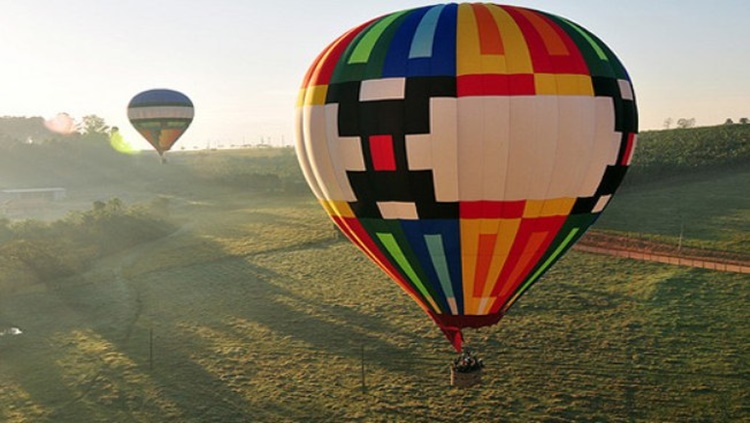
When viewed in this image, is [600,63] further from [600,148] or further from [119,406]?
[119,406]

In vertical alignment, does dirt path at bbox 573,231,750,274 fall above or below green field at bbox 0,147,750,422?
above

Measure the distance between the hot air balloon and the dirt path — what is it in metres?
34.2

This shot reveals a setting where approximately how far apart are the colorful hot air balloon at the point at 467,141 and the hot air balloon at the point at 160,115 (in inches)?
1559

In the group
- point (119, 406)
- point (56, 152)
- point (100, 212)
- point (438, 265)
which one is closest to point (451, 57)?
point (438, 265)

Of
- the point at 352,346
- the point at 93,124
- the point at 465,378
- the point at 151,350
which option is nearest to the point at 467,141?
the point at 465,378

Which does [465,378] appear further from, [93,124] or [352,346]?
[93,124]

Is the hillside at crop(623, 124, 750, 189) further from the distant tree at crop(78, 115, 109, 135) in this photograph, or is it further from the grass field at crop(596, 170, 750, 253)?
the distant tree at crop(78, 115, 109, 135)

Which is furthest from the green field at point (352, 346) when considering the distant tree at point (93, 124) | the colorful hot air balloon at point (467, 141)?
the distant tree at point (93, 124)

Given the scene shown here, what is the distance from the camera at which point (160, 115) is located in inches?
1978

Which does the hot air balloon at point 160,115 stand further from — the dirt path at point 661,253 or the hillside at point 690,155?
the hillside at point 690,155

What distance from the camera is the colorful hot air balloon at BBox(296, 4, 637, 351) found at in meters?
12.2

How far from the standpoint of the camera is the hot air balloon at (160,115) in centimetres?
4997

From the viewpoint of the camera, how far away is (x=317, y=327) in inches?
1049

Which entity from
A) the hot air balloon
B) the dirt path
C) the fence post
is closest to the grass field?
the dirt path
